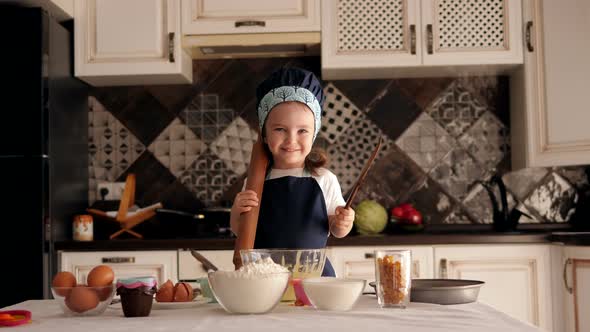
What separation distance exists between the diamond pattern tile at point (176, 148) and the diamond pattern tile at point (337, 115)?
25.9 inches

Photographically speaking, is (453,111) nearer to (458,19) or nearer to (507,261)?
(458,19)

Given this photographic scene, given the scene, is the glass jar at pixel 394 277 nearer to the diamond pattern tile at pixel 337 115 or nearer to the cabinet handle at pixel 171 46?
the cabinet handle at pixel 171 46

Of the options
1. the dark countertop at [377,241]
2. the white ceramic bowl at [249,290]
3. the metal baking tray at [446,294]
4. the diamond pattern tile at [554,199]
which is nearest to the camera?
the white ceramic bowl at [249,290]

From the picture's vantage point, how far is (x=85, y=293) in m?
1.45

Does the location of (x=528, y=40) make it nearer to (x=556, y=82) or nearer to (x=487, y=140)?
(x=556, y=82)

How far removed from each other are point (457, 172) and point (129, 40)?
5.80ft

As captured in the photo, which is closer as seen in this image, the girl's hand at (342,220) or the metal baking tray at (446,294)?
the metal baking tray at (446,294)

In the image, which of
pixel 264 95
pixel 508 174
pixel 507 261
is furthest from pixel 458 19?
pixel 264 95

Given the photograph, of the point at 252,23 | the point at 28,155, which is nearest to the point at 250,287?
the point at 28,155

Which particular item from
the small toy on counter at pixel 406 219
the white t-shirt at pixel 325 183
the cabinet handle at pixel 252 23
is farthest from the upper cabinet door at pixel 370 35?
the white t-shirt at pixel 325 183

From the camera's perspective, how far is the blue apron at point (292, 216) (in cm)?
208

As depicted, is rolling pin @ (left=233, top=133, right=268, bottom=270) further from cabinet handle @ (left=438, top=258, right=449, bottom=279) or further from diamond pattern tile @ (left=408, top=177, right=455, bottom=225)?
diamond pattern tile @ (left=408, top=177, right=455, bottom=225)

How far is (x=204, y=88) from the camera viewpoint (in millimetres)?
3926

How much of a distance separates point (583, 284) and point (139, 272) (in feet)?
6.18
